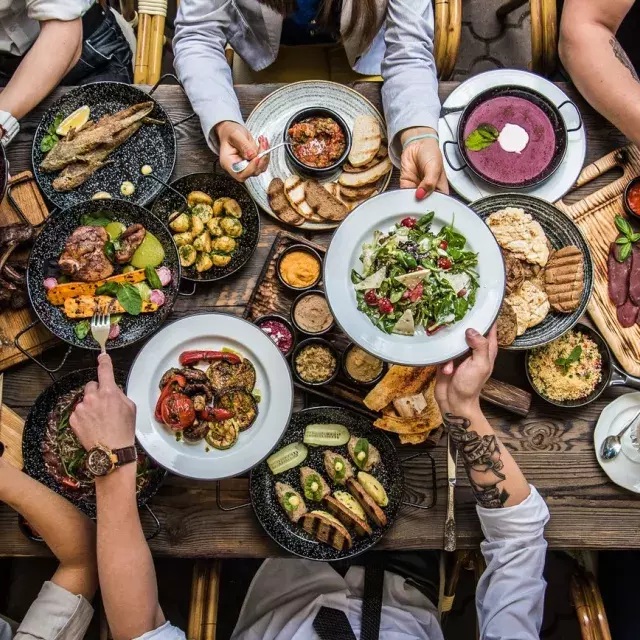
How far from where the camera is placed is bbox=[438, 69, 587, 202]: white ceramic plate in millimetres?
2281

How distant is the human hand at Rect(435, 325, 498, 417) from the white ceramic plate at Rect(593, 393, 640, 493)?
23.3 inches

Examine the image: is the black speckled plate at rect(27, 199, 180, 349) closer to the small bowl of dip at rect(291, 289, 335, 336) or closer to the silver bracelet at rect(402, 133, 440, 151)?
the small bowl of dip at rect(291, 289, 335, 336)

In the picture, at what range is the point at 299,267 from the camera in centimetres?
226

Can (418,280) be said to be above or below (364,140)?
below

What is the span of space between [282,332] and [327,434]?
1.41ft

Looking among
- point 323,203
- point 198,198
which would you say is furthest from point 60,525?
point 323,203

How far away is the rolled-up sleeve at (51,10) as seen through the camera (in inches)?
A: 92.1

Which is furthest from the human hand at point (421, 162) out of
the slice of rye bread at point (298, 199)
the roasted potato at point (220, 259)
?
the roasted potato at point (220, 259)

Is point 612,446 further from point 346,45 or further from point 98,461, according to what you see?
point 346,45

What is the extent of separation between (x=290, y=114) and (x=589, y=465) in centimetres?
183

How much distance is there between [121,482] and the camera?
1.85 metres

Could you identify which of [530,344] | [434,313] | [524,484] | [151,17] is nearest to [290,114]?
[151,17]

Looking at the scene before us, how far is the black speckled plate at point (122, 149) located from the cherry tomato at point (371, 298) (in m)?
0.97

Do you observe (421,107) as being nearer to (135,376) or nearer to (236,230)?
(236,230)
